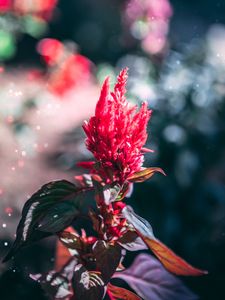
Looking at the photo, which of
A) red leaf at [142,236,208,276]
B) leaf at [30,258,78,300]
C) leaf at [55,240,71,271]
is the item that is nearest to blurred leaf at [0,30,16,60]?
leaf at [55,240,71,271]

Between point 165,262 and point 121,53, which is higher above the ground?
point 121,53

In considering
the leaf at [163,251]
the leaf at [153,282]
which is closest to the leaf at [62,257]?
the leaf at [153,282]

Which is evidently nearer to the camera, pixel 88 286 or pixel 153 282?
pixel 88 286

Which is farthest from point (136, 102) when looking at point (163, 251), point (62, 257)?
point (163, 251)

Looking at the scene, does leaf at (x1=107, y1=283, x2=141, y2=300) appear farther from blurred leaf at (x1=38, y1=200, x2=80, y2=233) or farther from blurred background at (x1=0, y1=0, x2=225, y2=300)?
blurred background at (x1=0, y1=0, x2=225, y2=300)

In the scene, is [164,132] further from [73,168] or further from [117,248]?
[117,248]

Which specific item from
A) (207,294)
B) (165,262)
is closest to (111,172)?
(165,262)

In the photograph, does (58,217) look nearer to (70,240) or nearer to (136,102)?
(70,240)
